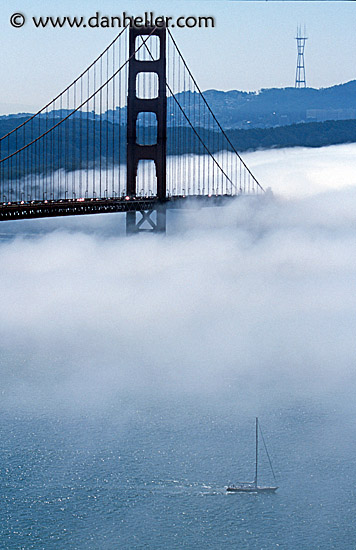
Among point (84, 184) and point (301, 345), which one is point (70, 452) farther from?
point (84, 184)

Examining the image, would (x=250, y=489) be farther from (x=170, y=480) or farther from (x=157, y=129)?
(x=157, y=129)

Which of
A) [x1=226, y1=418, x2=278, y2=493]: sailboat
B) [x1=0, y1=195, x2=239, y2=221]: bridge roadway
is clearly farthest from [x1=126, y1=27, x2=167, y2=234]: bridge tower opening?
[x1=226, y1=418, x2=278, y2=493]: sailboat

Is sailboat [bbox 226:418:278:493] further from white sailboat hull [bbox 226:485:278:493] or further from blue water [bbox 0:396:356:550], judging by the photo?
blue water [bbox 0:396:356:550]

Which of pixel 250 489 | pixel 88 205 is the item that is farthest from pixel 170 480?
pixel 88 205

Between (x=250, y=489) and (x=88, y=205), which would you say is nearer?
(x=250, y=489)

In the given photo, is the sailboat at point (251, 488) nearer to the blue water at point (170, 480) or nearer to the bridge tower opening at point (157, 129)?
the blue water at point (170, 480)

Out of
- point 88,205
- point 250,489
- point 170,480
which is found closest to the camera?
point 250,489
